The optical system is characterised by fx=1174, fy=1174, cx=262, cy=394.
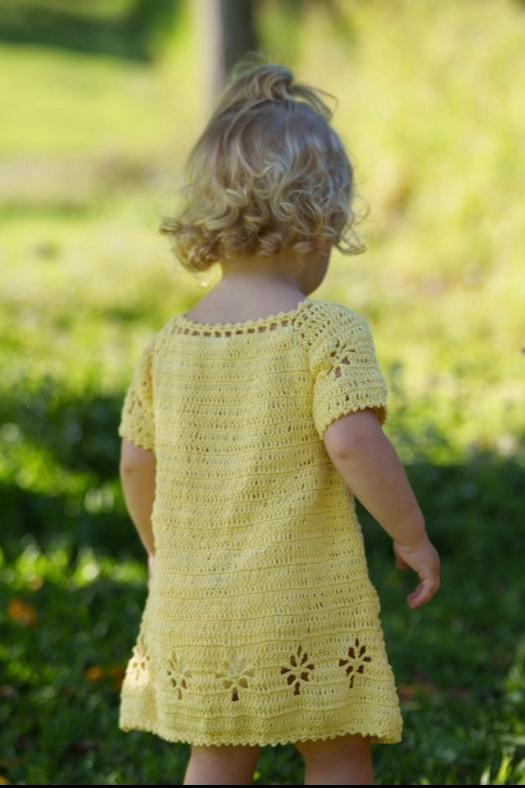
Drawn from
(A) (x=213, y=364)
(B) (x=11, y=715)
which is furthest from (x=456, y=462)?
(A) (x=213, y=364)

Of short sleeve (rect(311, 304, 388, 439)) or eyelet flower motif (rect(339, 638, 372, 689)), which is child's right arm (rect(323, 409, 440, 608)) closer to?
short sleeve (rect(311, 304, 388, 439))

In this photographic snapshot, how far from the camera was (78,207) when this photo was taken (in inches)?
514

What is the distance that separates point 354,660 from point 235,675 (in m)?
0.23

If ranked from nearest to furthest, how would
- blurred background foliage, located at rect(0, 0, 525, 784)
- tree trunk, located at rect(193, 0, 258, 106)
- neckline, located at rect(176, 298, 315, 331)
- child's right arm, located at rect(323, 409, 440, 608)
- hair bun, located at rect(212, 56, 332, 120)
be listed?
child's right arm, located at rect(323, 409, 440, 608), neckline, located at rect(176, 298, 315, 331), hair bun, located at rect(212, 56, 332, 120), blurred background foliage, located at rect(0, 0, 525, 784), tree trunk, located at rect(193, 0, 258, 106)

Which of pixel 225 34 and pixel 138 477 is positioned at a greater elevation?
pixel 225 34

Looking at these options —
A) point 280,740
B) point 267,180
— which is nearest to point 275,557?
point 280,740

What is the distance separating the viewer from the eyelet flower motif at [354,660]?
7.42 ft

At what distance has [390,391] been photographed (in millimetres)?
4914

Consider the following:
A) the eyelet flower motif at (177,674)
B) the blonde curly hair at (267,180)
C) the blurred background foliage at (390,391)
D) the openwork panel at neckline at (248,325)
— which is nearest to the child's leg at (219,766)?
the eyelet flower motif at (177,674)

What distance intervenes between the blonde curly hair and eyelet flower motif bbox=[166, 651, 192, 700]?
2.71 ft

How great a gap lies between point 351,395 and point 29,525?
2.71 m

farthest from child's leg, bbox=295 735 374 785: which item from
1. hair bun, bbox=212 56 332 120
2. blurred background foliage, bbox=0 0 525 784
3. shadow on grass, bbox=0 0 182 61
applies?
shadow on grass, bbox=0 0 182 61

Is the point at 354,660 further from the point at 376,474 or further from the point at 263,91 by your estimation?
the point at 263,91

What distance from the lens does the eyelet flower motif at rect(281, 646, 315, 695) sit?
2.25m
